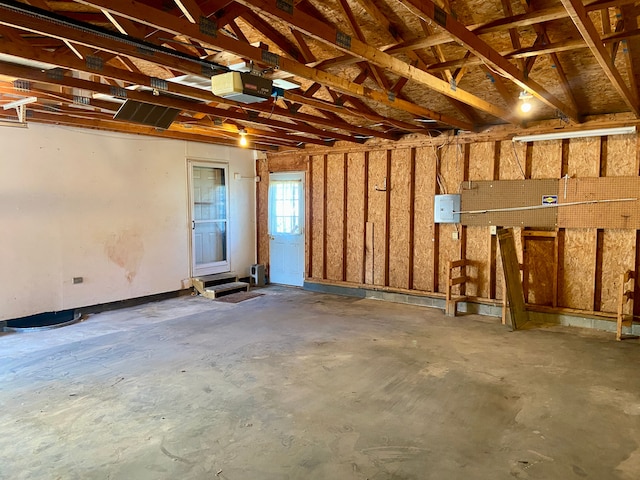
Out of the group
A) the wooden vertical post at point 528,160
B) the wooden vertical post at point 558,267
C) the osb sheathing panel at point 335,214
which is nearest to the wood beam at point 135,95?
the osb sheathing panel at point 335,214

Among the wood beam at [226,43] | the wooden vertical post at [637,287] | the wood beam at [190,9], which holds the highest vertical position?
the wood beam at [190,9]

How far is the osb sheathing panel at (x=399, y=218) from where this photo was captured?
6.79 metres

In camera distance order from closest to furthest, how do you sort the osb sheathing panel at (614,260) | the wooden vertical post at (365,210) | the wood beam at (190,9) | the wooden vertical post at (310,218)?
the wood beam at (190,9) < the osb sheathing panel at (614,260) < the wooden vertical post at (365,210) < the wooden vertical post at (310,218)

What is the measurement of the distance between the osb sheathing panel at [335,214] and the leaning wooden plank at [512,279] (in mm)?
2729

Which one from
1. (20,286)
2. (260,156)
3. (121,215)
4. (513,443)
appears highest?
(260,156)

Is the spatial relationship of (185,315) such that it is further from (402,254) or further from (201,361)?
(402,254)

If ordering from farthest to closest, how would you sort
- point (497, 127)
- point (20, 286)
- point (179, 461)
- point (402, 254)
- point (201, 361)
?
point (402, 254)
point (497, 127)
point (20, 286)
point (201, 361)
point (179, 461)

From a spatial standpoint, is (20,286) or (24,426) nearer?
(24,426)

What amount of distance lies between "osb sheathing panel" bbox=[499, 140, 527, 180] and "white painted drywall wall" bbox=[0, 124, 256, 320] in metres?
4.58

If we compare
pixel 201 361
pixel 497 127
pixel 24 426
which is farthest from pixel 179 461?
pixel 497 127

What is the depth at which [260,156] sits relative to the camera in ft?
27.5

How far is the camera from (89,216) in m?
6.04

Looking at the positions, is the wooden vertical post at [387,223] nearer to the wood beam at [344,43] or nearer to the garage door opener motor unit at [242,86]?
the wood beam at [344,43]

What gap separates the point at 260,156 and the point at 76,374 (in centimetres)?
535
